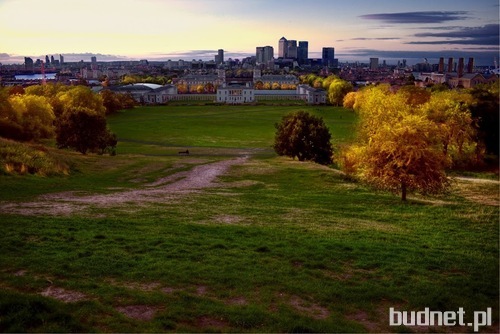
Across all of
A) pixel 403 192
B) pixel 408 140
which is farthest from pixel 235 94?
pixel 408 140

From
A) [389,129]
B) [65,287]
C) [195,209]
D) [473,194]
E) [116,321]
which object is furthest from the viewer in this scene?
[473,194]

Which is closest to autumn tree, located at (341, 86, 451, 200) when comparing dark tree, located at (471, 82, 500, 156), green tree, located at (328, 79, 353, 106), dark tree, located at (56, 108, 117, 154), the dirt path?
the dirt path

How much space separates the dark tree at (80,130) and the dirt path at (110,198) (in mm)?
19690

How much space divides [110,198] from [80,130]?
100 feet

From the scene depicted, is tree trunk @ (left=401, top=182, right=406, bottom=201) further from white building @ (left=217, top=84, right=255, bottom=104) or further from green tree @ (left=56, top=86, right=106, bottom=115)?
white building @ (left=217, top=84, right=255, bottom=104)

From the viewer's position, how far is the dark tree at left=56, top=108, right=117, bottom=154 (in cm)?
5138

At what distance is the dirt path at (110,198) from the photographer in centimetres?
1988

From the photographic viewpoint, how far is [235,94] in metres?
182

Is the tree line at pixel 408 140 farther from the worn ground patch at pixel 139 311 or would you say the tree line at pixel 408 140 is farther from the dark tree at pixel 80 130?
the dark tree at pixel 80 130

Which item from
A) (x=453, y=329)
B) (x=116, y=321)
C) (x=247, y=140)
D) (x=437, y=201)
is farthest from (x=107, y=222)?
(x=247, y=140)

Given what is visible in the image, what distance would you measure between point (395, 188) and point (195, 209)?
13.4 metres

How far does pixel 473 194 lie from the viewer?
1190 inches

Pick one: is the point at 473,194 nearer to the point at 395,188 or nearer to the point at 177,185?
the point at 395,188

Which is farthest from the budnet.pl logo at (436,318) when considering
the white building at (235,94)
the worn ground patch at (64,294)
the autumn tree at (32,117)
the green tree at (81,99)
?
the white building at (235,94)
